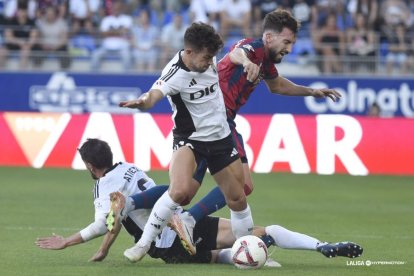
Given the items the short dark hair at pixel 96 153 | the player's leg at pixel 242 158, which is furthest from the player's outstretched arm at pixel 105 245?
the player's leg at pixel 242 158

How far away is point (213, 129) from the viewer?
8.95m

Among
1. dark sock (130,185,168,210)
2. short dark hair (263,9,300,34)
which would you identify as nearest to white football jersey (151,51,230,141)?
dark sock (130,185,168,210)

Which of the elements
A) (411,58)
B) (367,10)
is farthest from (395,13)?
(411,58)

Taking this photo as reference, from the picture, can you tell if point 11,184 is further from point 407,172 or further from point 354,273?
point 354,273

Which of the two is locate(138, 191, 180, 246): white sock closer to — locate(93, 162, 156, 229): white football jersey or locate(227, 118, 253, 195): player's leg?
locate(93, 162, 156, 229): white football jersey

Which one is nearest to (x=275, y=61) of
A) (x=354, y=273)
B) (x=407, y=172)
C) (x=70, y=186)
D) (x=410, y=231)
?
(x=354, y=273)

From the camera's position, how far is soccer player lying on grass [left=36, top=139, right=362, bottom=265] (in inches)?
343

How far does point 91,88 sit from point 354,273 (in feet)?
52.1

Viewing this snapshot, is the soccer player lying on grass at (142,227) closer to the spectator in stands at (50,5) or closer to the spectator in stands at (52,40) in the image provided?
the spectator in stands at (52,40)

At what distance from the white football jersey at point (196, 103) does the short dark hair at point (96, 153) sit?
0.61 metres

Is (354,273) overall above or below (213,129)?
below

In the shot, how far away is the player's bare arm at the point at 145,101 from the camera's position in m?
8.00

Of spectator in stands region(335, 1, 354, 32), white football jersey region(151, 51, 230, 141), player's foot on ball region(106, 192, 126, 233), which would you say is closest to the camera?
player's foot on ball region(106, 192, 126, 233)

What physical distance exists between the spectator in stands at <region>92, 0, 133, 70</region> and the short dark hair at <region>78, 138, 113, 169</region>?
15269 millimetres
